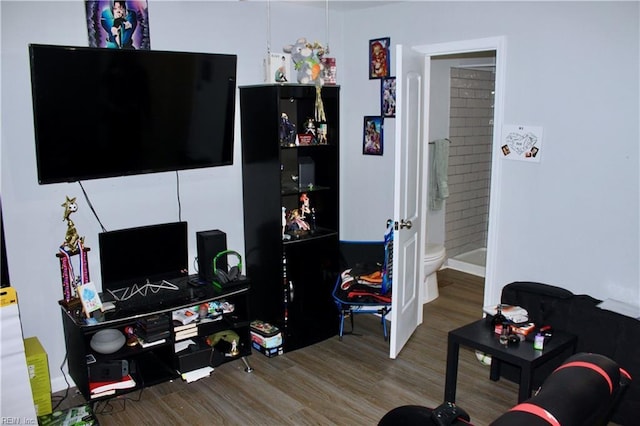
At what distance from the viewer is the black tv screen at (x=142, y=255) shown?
10.6ft

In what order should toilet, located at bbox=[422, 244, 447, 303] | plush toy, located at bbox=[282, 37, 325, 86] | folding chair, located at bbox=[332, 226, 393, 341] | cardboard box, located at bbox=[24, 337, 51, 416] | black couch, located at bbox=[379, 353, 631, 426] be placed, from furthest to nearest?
1. toilet, located at bbox=[422, 244, 447, 303]
2. folding chair, located at bbox=[332, 226, 393, 341]
3. plush toy, located at bbox=[282, 37, 325, 86]
4. cardboard box, located at bbox=[24, 337, 51, 416]
5. black couch, located at bbox=[379, 353, 631, 426]

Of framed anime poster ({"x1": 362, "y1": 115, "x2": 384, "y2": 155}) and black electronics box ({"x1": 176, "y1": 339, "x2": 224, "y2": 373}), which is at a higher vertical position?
framed anime poster ({"x1": 362, "y1": 115, "x2": 384, "y2": 155})

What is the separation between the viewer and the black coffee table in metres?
2.61

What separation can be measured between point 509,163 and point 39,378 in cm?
305

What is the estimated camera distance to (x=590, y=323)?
292 centimetres

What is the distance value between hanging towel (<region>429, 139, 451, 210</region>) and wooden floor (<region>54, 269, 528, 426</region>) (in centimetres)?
172

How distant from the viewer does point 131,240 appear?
3.30 m

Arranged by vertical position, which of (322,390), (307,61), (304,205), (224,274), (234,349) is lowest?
(322,390)

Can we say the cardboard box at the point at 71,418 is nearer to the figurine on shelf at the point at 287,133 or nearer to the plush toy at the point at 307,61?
the figurine on shelf at the point at 287,133

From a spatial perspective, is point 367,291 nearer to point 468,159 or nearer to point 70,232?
point 70,232

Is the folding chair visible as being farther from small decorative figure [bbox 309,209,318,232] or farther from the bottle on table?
the bottle on table

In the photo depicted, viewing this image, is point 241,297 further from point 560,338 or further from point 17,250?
point 560,338

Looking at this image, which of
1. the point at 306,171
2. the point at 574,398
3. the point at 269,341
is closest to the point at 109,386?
the point at 269,341

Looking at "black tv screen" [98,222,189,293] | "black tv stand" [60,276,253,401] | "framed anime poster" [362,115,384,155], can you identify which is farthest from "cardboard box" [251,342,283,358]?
"framed anime poster" [362,115,384,155]
